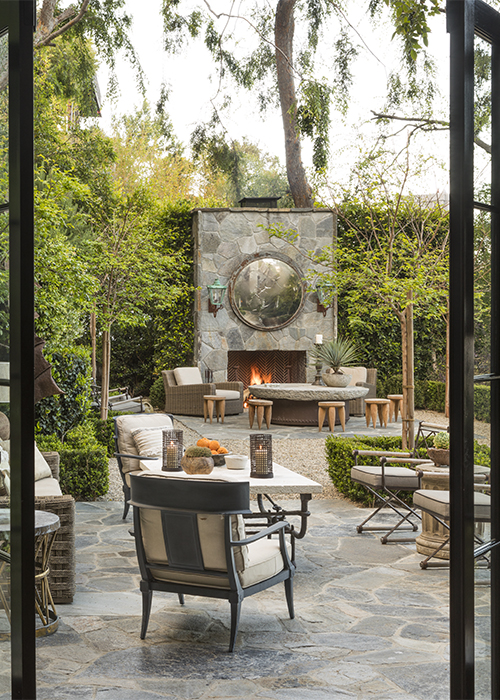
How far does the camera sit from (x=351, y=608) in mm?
A: 3881

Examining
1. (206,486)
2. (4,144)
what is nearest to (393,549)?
(206,486)

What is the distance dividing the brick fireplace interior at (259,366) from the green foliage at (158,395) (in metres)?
1.65

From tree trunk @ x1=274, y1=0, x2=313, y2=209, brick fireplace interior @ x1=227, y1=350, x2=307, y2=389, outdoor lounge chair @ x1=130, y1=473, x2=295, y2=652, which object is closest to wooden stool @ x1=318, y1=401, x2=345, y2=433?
brick fireplace interior @ x1=227, y1=350, x2=307, y2=389

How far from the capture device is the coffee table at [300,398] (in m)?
11.0

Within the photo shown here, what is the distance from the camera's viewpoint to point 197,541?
330 centimetres

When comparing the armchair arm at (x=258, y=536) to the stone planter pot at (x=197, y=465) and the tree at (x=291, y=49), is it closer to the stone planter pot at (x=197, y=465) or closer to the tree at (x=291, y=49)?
the stone planter pot at (x=197, y=465)

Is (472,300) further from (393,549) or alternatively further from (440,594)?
(393,549)

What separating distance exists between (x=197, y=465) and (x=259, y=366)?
410 inches

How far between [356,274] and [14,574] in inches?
258

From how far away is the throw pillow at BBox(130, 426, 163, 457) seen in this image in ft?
18.4

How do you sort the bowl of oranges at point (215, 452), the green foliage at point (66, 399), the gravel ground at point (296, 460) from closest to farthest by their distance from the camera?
the bowl of oranges at point (215, 452), the gravel ground at point (296, 460), the green foliage at point (66, 399)

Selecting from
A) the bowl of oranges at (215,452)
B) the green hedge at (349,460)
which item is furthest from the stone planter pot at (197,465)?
the green hedge at (349,460)

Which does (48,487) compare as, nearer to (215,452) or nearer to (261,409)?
(215,452)

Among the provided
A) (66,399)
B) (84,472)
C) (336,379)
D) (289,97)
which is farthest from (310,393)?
(289,97)
